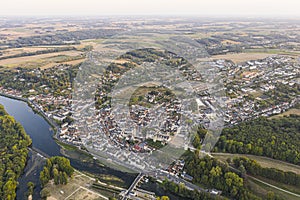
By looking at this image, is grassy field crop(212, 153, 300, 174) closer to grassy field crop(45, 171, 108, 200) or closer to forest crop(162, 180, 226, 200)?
forest crop(162, 180, 226, 200)

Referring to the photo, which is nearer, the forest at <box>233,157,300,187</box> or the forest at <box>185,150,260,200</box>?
the forest at <box>185,150,260,200</box>

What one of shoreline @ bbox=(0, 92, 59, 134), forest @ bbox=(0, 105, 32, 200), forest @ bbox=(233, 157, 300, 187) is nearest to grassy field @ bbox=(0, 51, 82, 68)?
shoreline @ bbox=(0, 92, 59, 134)

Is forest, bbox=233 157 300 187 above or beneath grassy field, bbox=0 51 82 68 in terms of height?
beneath

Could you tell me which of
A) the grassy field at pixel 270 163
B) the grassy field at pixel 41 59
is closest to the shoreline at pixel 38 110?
the grassy field at pixel 41 59

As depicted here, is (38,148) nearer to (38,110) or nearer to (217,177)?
(38,110)

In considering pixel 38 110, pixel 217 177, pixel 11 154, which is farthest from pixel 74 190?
pixel 38 110

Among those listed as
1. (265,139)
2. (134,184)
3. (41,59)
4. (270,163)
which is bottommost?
(134,184)

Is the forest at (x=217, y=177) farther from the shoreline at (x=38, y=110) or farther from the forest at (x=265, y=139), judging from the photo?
the shoreline at (x=38, y=110)
